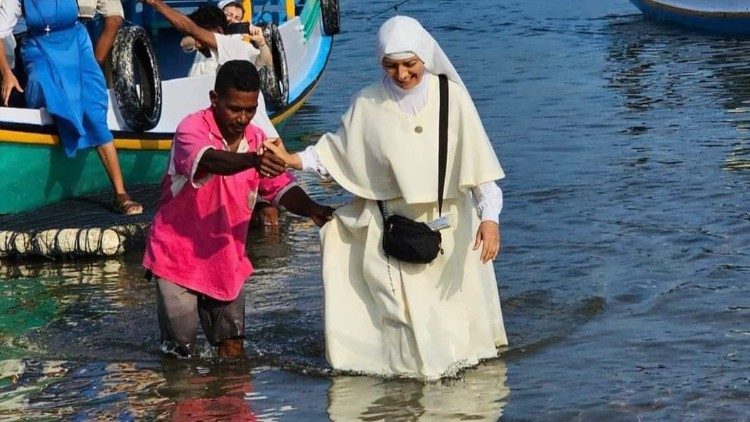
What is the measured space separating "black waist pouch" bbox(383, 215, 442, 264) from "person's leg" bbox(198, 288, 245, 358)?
2.50ft

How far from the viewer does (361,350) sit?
21.6 ft

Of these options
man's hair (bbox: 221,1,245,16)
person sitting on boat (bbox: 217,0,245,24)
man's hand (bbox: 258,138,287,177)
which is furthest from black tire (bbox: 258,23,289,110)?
man's hand (bbox: 258,138,287,177)

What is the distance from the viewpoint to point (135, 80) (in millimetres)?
11148

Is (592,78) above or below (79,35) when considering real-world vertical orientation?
below

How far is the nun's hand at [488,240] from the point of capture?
20.3 feet

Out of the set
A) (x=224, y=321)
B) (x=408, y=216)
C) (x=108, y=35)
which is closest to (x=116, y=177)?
(x=108, y=35)

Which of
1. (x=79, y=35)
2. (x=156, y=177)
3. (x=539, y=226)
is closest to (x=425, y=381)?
(x=539, y=226)

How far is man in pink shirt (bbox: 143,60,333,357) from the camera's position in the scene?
6102 millimetres

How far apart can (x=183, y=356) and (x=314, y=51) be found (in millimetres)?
9330

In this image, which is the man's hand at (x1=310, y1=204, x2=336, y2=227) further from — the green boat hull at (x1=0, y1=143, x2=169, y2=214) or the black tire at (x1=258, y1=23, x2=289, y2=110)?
the black tire at (x1=258, y1=23, x2=289, y2=110)

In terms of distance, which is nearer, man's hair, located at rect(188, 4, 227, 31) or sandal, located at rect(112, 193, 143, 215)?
sandal, located at rect(112, 193, 143, 215)

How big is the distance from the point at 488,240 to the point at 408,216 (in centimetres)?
39

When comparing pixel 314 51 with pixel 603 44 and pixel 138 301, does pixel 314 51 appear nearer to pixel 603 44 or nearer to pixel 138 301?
pixel 603 44

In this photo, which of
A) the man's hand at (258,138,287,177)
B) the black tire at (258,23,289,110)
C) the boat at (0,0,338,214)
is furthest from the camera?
the black tire at (258,23,289,110)
